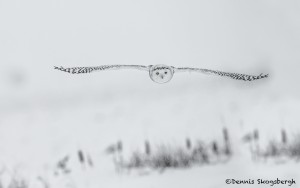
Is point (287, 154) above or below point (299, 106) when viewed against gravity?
below

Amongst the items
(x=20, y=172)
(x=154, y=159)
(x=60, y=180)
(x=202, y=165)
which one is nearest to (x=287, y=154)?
(x=202, y=165)

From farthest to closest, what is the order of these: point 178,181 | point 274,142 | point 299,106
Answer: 1. point 299,106
2. point 274,142
3. point 178,181

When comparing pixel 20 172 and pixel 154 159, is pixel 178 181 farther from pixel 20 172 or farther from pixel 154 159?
pixel 20 172

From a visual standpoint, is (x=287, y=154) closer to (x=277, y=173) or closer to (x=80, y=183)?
(x=277, y=173)

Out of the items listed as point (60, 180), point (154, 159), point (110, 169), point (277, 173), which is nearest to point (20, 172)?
point (60, 180)

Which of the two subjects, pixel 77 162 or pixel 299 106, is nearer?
pixel 77 162

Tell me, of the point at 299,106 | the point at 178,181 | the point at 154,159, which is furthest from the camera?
the point at 299,106
